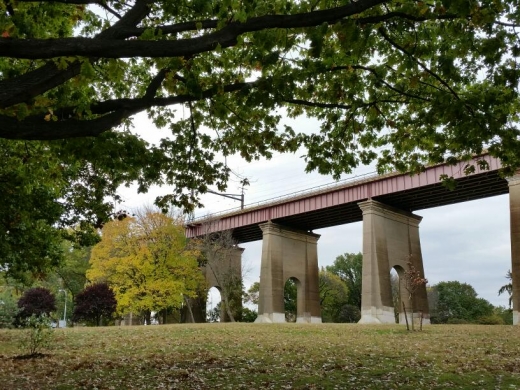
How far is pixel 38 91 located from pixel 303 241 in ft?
179

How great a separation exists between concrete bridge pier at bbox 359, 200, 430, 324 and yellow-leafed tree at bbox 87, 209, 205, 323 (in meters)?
16.7

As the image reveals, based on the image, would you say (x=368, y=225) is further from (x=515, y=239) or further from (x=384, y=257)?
(x=515, y=239)

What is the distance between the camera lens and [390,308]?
44.9 metres

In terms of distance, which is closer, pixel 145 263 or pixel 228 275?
pixel 145 263

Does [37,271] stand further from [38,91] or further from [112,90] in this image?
[38,91]

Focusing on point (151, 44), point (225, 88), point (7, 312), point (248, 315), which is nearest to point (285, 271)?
point (248, 315)

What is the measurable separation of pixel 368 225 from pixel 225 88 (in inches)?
1519

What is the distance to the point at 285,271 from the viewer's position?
57.6 m

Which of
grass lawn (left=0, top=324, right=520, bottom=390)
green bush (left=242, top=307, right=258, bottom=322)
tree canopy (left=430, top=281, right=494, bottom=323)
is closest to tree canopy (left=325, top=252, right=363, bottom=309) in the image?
tree canopy (left=430, top=281, right=494, bottom=323)

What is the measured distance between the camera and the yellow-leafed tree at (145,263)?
150 feet

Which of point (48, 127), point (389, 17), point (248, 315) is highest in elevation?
point (389, 17)

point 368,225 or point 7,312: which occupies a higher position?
point 368,225

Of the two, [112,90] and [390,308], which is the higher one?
[112,90]

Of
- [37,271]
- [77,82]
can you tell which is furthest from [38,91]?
[37,271]
